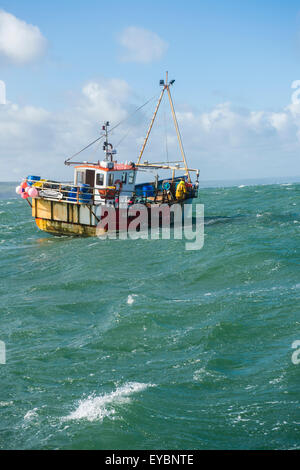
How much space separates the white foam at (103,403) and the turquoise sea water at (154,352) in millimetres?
30

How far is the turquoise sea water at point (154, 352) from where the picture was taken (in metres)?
7.85

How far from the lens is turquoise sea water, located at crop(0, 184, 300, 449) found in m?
7.85

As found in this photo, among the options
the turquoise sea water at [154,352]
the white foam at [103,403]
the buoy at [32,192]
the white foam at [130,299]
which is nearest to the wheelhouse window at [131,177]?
the buoy at [32,192]

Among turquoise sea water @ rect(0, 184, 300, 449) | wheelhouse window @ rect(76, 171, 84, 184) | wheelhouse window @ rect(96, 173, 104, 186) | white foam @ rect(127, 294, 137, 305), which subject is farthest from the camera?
wheelhouse window @ rect(76, 171, 84, 184)

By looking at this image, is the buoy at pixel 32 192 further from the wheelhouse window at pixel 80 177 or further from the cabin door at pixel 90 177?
the cabin door at pixel 90 177

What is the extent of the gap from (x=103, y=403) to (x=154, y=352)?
2542 millimetres

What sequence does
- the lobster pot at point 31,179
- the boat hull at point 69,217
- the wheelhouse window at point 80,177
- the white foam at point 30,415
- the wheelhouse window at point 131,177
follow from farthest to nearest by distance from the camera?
the wheelhouse window at point 131,177
the wheelhouse window at point 80,177
the lobster pot at point 31,179
the boat hull at point 69,217
the white foam at point 30,415

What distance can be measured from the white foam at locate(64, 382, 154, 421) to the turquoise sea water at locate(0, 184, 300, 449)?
30 mm

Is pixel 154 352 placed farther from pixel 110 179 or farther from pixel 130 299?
pixel 110 179

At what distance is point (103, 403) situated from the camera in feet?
28.5

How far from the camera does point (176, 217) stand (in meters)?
30.8

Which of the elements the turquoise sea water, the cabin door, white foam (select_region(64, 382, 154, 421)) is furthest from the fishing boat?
white foam (select_region(64, 382, 154, 421))

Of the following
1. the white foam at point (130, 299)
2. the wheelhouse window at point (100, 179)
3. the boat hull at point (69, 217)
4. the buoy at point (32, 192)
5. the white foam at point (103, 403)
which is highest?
the wheelhouse window at point (100, 179)

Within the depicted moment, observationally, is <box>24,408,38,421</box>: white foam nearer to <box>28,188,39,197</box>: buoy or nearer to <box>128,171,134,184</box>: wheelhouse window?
<box>28,188,39,197</box>: buoy
